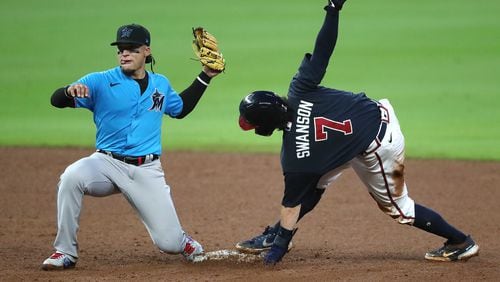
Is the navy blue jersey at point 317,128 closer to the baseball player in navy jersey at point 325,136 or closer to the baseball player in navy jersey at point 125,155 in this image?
the baseball player in navy jersey at point 325,136

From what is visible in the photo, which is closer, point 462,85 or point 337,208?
point 337,208

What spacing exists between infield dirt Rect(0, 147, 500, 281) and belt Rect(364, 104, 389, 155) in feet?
2.65

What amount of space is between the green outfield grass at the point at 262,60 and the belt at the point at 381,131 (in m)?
4.57

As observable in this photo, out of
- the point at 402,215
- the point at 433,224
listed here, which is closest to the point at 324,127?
the point at 402,215

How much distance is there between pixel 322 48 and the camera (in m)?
5.70

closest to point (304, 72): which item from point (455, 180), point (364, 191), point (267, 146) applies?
point (364, 191)

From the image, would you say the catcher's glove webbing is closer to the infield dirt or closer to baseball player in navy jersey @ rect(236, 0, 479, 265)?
baseball player in navy jersey @ rect(236, 0, 479, 265)

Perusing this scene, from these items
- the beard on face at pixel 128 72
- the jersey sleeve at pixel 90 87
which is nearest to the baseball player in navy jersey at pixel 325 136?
the beard on face at pixel 128 72

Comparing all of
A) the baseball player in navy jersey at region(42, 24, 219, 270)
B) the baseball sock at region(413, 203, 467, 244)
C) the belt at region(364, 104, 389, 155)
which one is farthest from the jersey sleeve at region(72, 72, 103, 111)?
the baseball sock at region(413, 203, 467, 244)

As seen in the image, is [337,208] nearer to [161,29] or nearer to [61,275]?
[61,275]

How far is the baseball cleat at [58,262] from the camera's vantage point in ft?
19.3

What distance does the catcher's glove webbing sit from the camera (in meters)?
6.28

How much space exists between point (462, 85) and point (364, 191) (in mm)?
5113

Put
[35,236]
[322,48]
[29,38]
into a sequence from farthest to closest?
[29,38], [35,236], [322,48]
